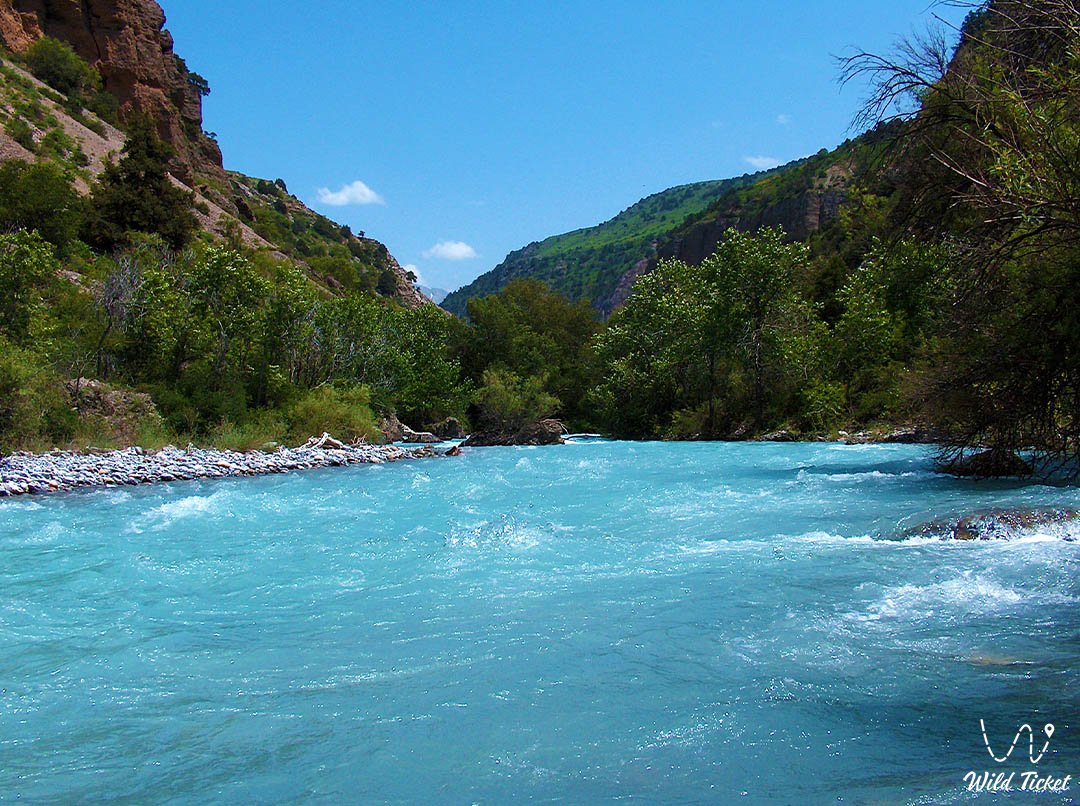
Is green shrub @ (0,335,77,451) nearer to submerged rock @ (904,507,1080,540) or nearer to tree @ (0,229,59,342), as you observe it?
tree @ (0,229,59,342)

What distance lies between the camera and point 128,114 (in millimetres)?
52344

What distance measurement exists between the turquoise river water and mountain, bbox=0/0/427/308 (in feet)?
124

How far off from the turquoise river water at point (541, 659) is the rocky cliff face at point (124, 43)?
172ft

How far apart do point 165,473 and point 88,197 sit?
1004 inches

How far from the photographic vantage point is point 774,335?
33094 mm

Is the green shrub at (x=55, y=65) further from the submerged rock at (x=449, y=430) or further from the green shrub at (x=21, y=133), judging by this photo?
the submerged rock at (x=449, y=430)

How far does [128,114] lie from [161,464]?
43.7 meters

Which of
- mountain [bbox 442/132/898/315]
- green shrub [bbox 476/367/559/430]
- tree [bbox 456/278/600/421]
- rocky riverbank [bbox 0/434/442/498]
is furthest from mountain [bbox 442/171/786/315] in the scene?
rocky riverbank [bbox 0/434/442/498]

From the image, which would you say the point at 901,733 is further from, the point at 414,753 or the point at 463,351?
the point at 463,351

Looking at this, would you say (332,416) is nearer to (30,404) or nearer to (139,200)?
(30,404)

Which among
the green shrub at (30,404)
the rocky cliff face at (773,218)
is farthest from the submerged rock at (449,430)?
the rocky cliff face at (773,218)

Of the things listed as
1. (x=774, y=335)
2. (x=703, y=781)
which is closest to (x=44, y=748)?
(x=703, y=781)

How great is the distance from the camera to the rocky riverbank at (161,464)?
1612cm

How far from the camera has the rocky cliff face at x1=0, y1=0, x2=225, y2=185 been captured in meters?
53.7
